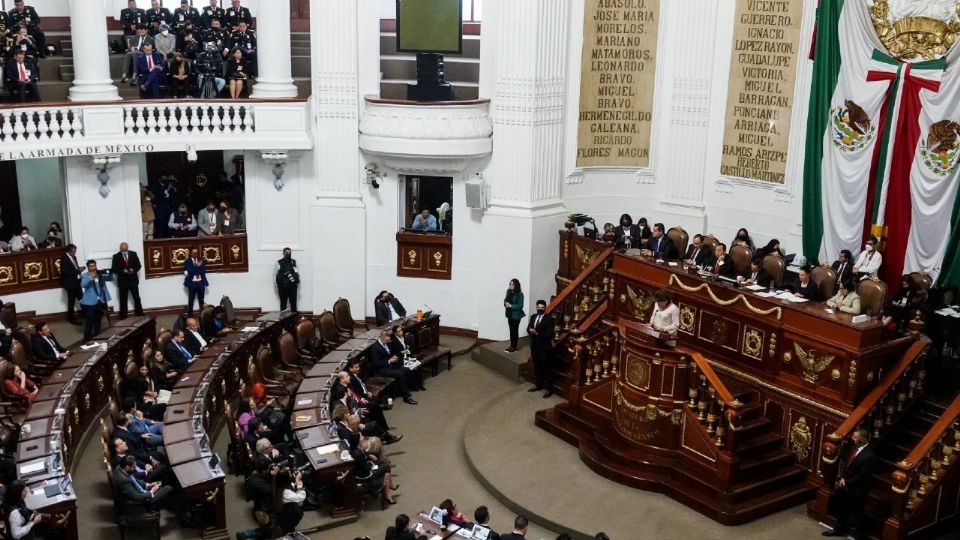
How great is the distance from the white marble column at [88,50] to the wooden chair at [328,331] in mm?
5154

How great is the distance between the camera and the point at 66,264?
17.6 metres

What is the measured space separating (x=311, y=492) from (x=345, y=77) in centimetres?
847

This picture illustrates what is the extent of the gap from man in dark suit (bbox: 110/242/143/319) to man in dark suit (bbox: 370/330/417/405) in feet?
15.7

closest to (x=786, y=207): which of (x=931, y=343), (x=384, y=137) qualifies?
(x=931, y=343)

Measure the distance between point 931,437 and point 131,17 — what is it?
53.0 ft

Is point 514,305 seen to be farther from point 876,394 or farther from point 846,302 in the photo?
point 876,394

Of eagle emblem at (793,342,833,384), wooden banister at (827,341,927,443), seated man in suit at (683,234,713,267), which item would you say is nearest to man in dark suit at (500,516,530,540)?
wooden banister at (827,341,927,443)

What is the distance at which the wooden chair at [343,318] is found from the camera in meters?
17.7

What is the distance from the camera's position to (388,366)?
53.1ft

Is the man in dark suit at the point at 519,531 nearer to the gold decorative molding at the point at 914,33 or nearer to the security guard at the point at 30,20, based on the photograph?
the gold decorative molding at the point at 914,33

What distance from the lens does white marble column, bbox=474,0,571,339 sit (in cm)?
1762

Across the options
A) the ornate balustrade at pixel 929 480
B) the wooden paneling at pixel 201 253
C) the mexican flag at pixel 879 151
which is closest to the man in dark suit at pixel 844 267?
the mexican flag at pixel 879 151

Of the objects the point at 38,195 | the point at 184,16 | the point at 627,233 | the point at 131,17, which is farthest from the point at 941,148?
the point at 38,195

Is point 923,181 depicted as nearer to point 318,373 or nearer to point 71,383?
point 318,373
